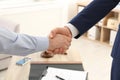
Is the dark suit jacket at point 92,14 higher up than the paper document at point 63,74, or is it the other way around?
the dark suit jacket at point 92,14

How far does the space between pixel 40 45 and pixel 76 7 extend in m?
3.10

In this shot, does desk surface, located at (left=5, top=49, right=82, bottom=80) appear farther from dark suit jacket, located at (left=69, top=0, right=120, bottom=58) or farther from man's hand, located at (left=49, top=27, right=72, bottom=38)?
dark suit jacket, located at (left=69, top=0, right=120, bottom=58)

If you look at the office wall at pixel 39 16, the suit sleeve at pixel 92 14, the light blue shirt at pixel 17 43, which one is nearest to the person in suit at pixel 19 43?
the light blue shirt at pixel 17 43

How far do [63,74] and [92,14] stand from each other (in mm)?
451

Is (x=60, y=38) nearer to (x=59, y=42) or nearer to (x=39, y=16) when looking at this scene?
(x=59, y=42)

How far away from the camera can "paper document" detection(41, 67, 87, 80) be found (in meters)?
1.58

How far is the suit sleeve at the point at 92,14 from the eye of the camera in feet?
5.01

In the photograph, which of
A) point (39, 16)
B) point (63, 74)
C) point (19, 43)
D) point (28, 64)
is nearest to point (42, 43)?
point (19, 43)

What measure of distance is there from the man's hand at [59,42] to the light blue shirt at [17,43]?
0.14 meters

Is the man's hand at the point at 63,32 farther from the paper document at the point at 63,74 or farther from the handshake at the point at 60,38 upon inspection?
the paper document at the point at 63,74

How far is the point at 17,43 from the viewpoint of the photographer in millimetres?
1360

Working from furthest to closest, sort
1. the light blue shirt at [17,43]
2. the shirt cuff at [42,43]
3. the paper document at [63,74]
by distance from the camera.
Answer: the paper document at [63,74], the shirt cuff at [42,43], the light blue shirt at [17,43]

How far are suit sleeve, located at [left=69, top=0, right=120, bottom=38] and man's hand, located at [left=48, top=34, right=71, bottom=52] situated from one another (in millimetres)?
131

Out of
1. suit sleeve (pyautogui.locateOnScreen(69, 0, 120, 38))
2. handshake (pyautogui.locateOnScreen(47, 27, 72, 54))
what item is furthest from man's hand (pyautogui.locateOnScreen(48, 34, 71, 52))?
suit sleeve (pyautogui.locateOnScreen(69, 0, 120, 38))
